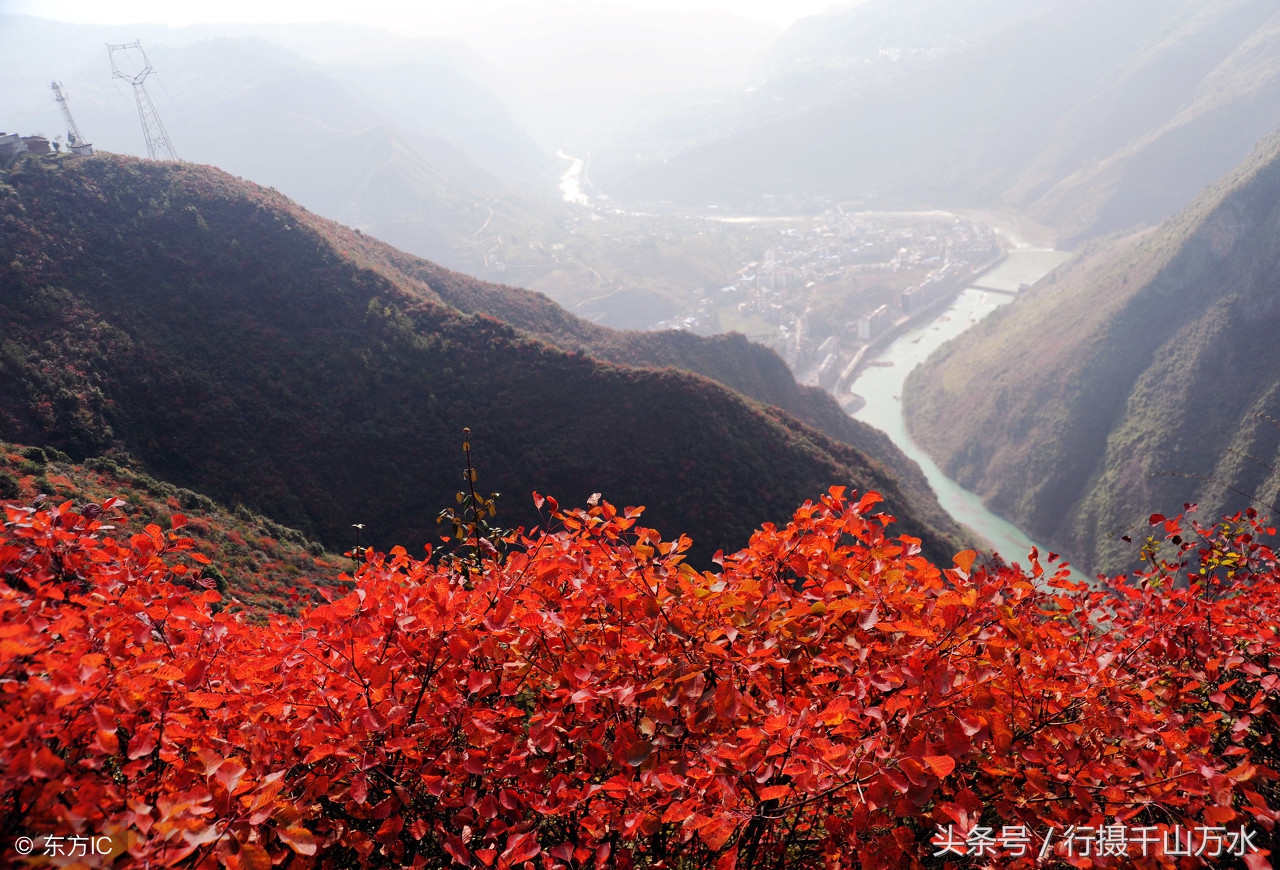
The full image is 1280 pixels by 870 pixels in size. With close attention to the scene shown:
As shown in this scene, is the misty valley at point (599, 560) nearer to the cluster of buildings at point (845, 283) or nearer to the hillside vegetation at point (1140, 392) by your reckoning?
the hillside vegetation at point (1140, 392)

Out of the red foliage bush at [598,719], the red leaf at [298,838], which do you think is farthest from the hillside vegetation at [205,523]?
the red leaf at [298,838]

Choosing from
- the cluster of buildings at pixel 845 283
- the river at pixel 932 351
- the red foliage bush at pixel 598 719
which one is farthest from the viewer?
the cluster of buildings at pixel 845 283

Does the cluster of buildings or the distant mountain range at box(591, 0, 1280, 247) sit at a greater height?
the distant mountain range at box(591, 0, 1280, 247)

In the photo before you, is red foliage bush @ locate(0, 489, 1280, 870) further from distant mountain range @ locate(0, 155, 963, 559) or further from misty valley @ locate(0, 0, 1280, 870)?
distant mountain range @ locate(0, 155, 963, 559)

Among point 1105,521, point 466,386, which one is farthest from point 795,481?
point 1105,521

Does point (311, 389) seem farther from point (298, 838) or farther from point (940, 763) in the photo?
point (940, 763)

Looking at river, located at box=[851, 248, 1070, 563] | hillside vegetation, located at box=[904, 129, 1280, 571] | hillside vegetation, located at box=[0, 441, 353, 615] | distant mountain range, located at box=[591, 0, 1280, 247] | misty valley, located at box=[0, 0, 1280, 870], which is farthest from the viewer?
distant mountain range, located at box=[591, 0, 1280, 247]

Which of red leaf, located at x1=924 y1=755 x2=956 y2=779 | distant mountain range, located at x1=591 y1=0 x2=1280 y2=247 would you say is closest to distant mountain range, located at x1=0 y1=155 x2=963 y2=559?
red leaf, located at x1=924 y1=755 x2=956 y2=779
